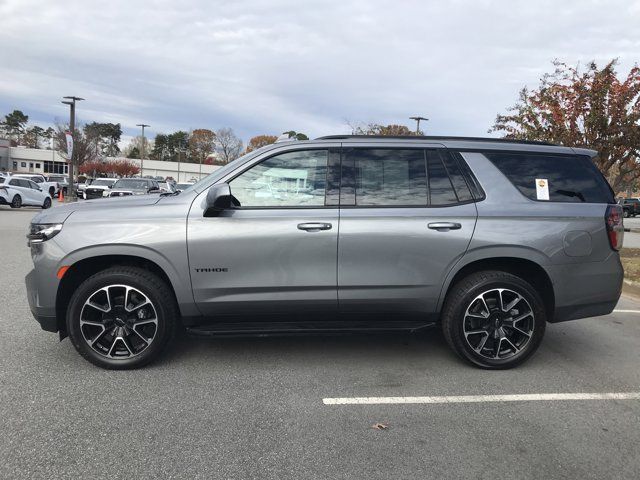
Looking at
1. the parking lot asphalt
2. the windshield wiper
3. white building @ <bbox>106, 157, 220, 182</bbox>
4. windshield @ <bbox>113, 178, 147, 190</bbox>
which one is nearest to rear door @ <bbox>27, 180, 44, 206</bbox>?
windshield @ <bbox>113, 178, 147, 190</bbox>

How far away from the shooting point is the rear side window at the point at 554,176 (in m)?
4.14

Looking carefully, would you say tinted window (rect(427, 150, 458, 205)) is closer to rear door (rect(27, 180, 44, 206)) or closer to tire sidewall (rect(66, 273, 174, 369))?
tire sidewall (rect(66, 273, 174, 369))

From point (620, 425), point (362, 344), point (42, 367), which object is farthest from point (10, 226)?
point (620, 425)

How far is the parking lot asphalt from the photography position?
106 inches

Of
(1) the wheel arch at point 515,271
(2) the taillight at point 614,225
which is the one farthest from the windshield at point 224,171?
(2) the taillight at point 614,225

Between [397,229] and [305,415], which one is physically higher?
[397,229]

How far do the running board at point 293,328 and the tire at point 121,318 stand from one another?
29 cm

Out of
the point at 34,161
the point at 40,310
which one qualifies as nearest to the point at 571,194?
the point at 40,310

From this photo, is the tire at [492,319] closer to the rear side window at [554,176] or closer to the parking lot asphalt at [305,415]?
the parking lot asphalt at [305,415]

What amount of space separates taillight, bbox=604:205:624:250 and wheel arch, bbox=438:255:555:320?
2.13 feet

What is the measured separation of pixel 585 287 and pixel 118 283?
12.7 feet

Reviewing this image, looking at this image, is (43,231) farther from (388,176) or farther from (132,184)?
(132,184)

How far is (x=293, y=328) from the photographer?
12.9ft

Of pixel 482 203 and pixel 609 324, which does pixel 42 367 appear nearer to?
pixel 482 203
